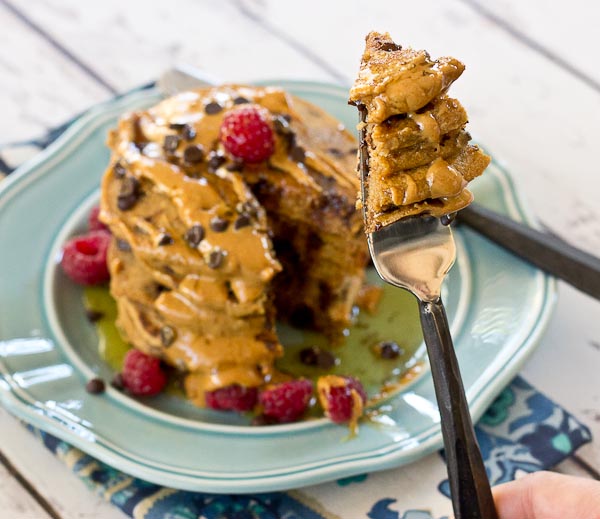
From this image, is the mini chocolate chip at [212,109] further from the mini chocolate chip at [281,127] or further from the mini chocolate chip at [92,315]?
the mini chocolate chip at [92,315]

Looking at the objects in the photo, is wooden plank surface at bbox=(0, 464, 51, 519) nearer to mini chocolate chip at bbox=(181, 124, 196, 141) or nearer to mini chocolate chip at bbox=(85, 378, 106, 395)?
mini chocolate chip at bbox=(85, 378, 106, 395)

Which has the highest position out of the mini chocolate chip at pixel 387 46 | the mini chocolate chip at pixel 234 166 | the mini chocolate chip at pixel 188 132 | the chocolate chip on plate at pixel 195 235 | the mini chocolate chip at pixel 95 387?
the mini chocolate chip at pixel 387 46

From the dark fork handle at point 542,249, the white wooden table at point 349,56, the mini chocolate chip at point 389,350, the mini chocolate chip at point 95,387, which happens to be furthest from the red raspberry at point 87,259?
the dark fork handle at point 542,249

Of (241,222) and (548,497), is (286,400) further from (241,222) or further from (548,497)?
(548,497)

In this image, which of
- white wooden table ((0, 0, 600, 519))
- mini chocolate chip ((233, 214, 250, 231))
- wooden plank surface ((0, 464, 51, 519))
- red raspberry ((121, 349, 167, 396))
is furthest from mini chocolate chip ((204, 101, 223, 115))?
wooden plank surface ((0, 464, 51, 519))

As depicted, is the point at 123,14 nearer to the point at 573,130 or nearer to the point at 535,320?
the point at 573,130

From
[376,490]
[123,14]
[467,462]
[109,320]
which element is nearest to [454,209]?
[467,462]
